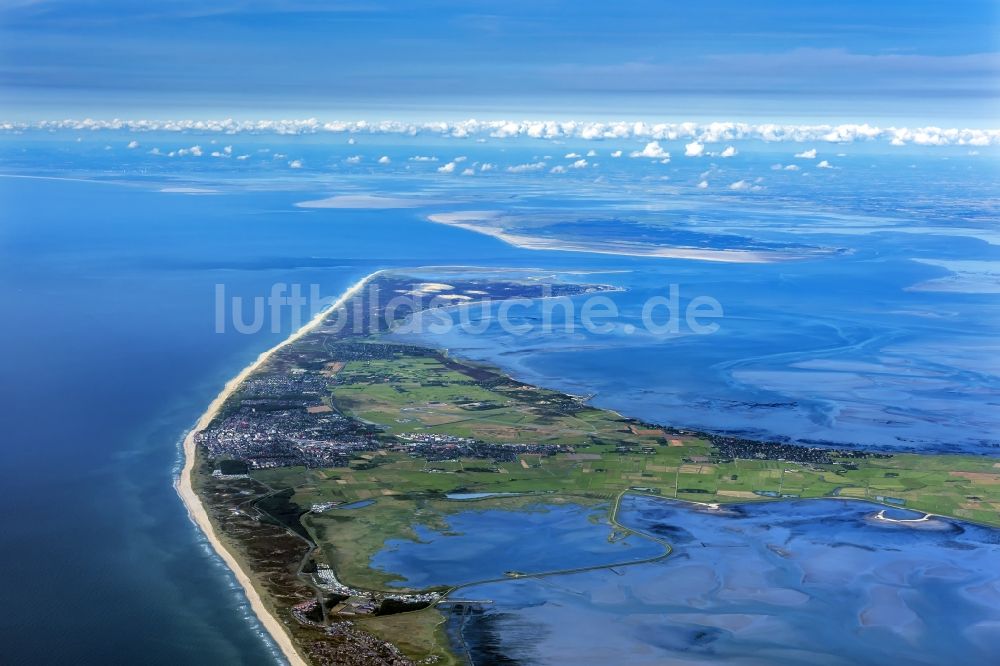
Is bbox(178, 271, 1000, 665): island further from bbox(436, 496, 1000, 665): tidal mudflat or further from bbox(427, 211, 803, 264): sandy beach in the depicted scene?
bbox(427, 211, 803, 264): sandy beach

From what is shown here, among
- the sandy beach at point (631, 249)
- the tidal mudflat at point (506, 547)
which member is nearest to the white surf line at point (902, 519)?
the tidal mudflat at point (506, 547)

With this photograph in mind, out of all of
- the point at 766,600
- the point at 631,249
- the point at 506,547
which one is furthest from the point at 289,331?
the point at 631,249

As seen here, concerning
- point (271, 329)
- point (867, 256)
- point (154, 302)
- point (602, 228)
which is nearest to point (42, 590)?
point (271, 329)

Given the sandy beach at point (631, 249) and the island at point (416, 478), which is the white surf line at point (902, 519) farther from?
the sandy beach at point (631, 249)

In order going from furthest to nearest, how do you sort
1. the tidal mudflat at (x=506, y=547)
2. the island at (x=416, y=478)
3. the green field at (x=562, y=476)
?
the green field at (x=562, y=476), the tidal mudflat at (x=506, y=547), the island at (x=416, y=478)

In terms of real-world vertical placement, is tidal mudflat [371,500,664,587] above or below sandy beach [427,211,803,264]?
below

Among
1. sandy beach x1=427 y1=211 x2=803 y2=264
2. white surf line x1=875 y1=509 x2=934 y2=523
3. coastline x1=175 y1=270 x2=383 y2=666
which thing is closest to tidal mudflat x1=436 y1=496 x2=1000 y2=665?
white surf line x1=875 y1=509 x2=934 y2=523

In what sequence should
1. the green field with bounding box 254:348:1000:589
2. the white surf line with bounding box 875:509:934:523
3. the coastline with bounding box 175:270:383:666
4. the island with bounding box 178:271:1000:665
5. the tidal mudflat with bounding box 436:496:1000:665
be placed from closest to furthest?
the tidal mudflat with bounding box 436:496:1000:665, the coastline with bounding box 175:270:383:666, the island with bounding box 178:271:1000:665, the green field with bounding box 254:348:1000:589, the white surf line with bounding box 875:509:934:523
